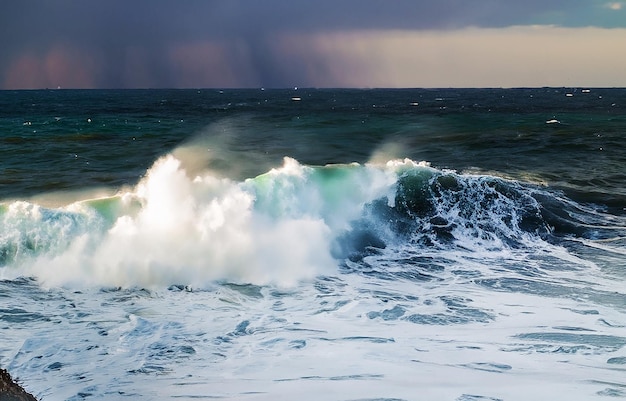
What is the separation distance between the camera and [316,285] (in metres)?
11.3

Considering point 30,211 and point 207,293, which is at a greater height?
point 30,211

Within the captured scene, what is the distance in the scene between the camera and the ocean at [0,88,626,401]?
745cm

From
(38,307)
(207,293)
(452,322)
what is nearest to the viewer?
(452,322)

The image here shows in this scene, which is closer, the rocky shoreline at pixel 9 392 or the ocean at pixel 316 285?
the rocky shoreline at pixel 9 392

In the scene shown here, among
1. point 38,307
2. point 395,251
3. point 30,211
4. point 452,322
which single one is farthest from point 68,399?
point 395,251

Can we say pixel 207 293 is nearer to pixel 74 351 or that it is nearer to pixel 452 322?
pixel 74 351

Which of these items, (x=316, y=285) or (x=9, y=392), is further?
(x=316, y=285)

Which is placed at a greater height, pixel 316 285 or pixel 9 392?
pixel 9 392

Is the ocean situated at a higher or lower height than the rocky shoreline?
lower

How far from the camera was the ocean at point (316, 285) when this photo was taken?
24.4ft

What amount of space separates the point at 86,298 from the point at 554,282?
25.6 feet

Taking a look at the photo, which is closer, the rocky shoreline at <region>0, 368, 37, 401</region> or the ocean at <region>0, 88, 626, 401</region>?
the rocky shoreline at <region>0, 368, 37, 401</region>

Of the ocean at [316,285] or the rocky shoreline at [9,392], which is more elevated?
the rocky shoreline at [9,392]

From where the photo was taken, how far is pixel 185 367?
776cm
